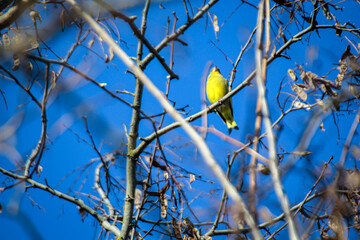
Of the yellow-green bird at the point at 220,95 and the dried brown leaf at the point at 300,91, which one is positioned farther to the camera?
the yellow-green bird at the point at 220,95

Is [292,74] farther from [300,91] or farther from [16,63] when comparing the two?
[16,63]

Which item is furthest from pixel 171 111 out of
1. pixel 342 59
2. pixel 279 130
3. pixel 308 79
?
pixel 342 59

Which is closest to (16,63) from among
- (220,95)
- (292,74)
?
(292,74)

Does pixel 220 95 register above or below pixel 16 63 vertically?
above

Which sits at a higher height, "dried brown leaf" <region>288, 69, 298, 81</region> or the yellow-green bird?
the yellow-green bird

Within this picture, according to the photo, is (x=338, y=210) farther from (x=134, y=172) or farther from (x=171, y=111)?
(x=134, y=172)

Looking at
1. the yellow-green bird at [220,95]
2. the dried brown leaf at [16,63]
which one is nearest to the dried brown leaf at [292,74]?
the dried brown leaf at [16,63]

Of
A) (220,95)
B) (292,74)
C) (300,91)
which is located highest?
(220,95)

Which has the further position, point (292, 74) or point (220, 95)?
point (220, 95)

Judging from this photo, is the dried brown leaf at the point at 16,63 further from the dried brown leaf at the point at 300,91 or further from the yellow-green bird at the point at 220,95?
the yellow-green bird at the point at 220,95

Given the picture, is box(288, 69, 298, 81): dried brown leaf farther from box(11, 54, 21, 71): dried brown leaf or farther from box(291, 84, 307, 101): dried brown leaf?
box(11, 54, 21, 71): dried brown leaf

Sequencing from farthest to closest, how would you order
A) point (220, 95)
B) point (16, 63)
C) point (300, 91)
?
1. point (220, 95)
2. point (300, 91)
3. point (16, 63)

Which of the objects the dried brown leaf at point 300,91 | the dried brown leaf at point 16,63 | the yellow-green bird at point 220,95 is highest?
the yellow-green bird at point 220,95

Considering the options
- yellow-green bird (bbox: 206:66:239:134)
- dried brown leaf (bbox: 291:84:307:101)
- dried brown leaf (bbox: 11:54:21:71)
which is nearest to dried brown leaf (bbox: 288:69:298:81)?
dried brown leaf (bbox: 291:84:307:101)
